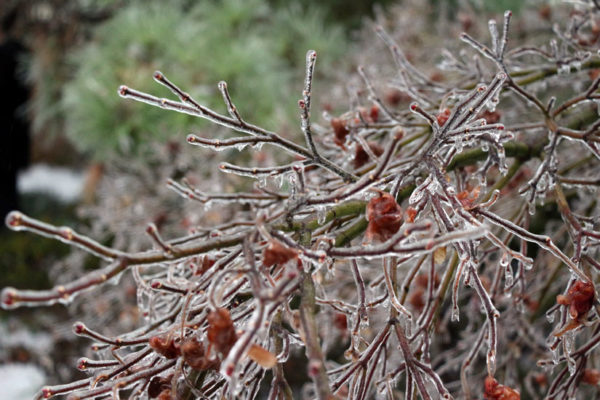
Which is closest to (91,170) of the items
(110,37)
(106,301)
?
(110,37)

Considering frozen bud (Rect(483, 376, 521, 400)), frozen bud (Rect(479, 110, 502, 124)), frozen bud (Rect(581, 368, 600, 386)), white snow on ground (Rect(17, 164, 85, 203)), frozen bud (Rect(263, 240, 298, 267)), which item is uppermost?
frozen bud (Rect(263, 240, 298, 267))

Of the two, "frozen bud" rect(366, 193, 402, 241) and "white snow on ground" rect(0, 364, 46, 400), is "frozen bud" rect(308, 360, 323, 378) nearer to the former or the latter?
"frozen bud" rect(366, 193, 402, 241)

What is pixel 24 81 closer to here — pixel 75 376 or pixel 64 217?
pixel 64 217

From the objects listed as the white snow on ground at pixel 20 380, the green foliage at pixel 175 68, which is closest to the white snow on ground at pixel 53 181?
the green foliage at pixel 175 68

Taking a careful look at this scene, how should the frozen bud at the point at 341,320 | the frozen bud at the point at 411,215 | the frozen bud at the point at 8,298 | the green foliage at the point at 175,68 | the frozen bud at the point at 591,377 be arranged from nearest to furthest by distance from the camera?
the frozen bud at the point at 8,298, the frozen bud at the point at 411,215, the frozen bud at the point at 591,377, the frozen bud at the point at 341,320, the green foliage at the point at 175,68

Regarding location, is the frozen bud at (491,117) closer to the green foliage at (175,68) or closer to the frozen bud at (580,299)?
the frozen bud at (580,299)

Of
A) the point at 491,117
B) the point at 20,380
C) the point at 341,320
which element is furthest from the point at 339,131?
the point at 20,380

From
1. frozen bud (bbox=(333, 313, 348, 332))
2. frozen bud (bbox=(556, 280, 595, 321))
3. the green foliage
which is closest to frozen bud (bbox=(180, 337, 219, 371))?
frozen bud (bbox=(556, 280, 595, 321))

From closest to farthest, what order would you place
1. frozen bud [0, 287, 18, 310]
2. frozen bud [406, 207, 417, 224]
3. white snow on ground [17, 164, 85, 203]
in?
frozen bud [0, 287, 18, 310] < frozen bud [406, 207, 417, 224] < white snow on ground [17, 164, 85, 203]
